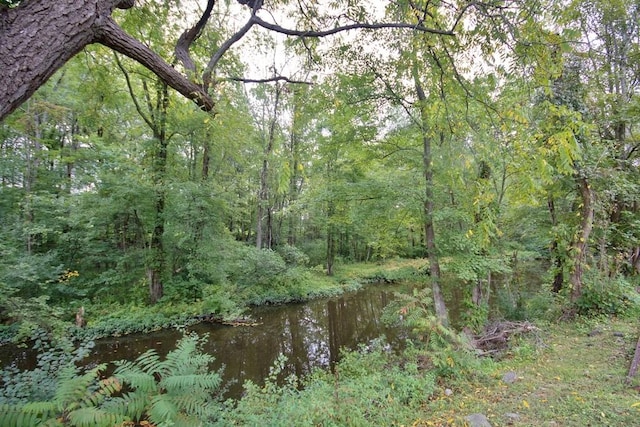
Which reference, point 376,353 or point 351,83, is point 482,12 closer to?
point 351,83

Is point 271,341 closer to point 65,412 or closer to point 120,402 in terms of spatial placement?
point 120,402

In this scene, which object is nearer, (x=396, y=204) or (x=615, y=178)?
(x=615, y=178)

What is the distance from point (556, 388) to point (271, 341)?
600 centimetres

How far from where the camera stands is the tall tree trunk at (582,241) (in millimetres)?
5559

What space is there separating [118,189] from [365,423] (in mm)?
8552

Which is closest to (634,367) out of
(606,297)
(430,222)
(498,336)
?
(498,336)

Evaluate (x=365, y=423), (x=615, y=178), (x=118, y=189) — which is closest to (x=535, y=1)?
(x=365, y=423)

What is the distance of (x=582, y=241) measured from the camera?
561cm

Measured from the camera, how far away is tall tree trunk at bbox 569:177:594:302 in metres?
5.56

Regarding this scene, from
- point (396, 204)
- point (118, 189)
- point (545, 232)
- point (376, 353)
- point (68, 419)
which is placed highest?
point (118, 189)

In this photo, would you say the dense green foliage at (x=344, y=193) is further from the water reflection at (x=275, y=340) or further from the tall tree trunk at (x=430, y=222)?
the water reflection at (x=275, y=340)

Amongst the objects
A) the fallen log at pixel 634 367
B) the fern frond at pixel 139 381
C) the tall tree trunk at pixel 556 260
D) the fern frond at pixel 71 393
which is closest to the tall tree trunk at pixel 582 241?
the tall tree trunk at pixel 556 260

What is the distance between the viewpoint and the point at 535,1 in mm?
1924

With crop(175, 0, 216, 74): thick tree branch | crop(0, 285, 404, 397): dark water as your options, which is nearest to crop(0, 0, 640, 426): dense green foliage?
crop(175, 0, 216, 74): thick tree branch
